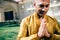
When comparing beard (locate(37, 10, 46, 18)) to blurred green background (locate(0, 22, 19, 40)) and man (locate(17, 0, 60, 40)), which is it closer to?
man (locate(17, 0, 60, 40))

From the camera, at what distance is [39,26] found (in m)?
1.77

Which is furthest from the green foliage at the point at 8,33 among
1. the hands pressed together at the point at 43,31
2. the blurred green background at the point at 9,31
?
the hands pressed together at the point at 43,31

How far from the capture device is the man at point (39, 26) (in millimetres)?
1739

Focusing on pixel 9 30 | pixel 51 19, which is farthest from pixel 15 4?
pixel 51 19

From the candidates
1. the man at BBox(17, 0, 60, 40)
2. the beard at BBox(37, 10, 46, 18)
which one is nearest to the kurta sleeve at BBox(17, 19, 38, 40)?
the man at BBox(17, 0, 60, 40)

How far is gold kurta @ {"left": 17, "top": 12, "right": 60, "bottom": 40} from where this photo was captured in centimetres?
174

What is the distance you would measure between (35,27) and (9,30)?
273 mm

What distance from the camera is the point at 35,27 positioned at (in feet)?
5.82

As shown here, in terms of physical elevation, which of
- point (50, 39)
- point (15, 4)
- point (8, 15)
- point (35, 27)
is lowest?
point (50, 39)

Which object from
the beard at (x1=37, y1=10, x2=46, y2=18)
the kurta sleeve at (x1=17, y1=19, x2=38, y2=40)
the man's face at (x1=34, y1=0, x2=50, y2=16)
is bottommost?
the kurta sleeve at (x1=17, y1=19, x2=38, y2=40)

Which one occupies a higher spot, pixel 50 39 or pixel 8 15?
pixel 8 15

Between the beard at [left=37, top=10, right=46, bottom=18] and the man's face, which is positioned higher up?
the man's face

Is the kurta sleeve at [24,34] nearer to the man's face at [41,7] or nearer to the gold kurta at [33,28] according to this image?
the gold kurta at [33,28]

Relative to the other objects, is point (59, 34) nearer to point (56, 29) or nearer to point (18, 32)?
point (56, 29)
